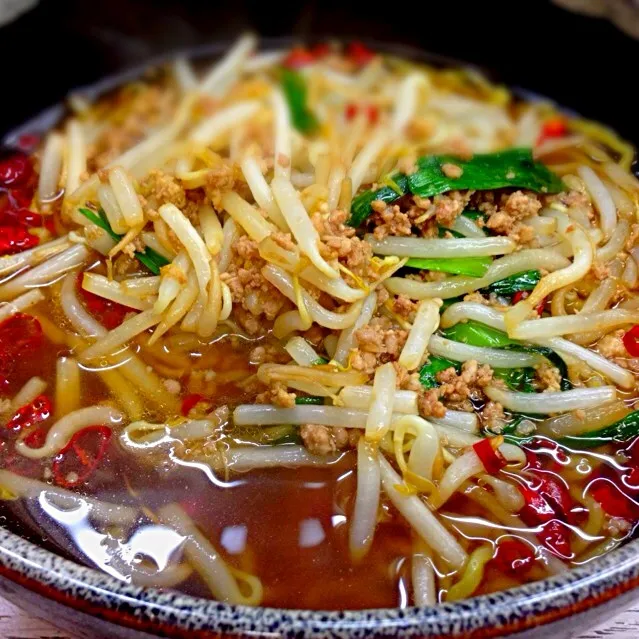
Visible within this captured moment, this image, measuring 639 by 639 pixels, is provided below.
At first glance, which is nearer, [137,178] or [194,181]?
[194,181]

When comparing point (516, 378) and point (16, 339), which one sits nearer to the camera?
point (516, 378)

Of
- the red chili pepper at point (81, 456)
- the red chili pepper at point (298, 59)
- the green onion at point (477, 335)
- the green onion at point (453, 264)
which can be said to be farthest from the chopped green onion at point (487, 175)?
the red chili pepper at point (298, 59)

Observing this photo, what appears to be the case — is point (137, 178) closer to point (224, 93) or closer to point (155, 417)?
point (155, 417)

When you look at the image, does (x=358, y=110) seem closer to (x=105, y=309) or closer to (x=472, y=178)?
(x=472, y=178)

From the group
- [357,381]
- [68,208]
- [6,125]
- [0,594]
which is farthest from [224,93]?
[0,594]

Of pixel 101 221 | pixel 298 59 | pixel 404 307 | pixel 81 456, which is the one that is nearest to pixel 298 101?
pixel 298 59

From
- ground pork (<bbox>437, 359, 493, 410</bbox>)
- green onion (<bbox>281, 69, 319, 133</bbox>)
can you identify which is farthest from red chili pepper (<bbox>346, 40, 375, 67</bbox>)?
ground pork (<bbox>437, 359, 493, 410</bbox>)
